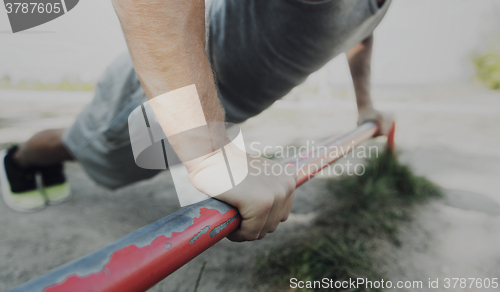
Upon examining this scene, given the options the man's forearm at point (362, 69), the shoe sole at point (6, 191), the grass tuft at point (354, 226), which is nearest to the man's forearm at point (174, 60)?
the grass tuft at point (354, 226)

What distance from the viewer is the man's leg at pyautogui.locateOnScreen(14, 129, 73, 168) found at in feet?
3.16

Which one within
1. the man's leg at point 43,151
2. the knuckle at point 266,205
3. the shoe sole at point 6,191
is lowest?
the shoe sole at point 6,191

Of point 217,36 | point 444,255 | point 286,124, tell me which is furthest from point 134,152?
point 286,124

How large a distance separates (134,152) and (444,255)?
104cm

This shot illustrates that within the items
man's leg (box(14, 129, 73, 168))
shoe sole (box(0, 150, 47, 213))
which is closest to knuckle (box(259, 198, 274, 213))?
man's leg (box(14, 129, 73, 168))

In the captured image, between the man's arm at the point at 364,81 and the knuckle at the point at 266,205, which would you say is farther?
the man's arm at the point at 364,81

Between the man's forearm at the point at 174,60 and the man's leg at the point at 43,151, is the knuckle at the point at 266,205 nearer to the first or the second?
the man's forearm at the point at 174,60

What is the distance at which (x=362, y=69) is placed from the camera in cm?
117

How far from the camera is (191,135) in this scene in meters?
0.41

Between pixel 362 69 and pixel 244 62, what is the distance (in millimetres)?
627

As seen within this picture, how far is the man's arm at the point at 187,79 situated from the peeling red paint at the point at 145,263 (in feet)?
0.20

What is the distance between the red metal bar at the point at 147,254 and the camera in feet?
0.84

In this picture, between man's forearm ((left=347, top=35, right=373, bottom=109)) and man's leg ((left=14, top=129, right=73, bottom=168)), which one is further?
man's forearm ((left=347, top=35, right=373, bottom=109))

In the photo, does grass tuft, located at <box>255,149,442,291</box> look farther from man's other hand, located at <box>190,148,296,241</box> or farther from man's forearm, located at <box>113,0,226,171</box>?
man's forearm, located at <box>113,0,226,171</box>
